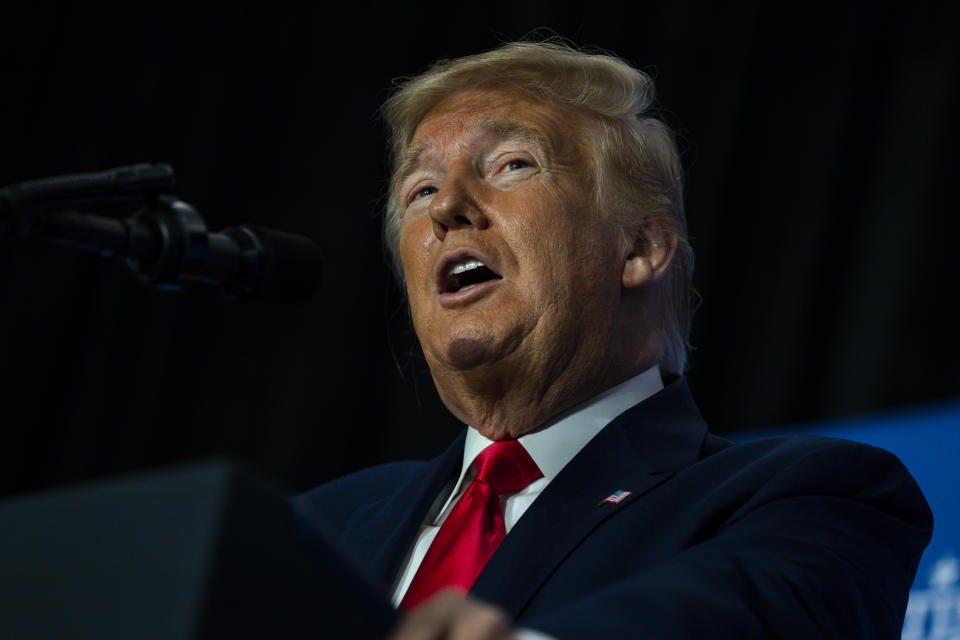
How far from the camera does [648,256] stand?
1964 mm

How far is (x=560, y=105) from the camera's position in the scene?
2.00 meters

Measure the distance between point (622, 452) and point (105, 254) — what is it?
0.80m

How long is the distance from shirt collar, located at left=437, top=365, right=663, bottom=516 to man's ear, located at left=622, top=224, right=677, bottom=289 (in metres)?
0.15

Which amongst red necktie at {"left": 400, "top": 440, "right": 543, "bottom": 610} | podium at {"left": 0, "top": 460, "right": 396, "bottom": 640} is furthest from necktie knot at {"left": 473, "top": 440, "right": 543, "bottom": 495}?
podium at {"left": 0, "top": 460, "right": 396, "bottom": 640}

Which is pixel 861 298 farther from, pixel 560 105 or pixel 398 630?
→ pixel 398 630

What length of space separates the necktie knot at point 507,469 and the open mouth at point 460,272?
0.28 meters

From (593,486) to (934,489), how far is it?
1.08 metres

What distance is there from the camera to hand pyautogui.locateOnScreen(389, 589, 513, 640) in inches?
22.0

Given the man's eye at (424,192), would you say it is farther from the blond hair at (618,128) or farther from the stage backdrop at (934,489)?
the stage backdrop at (934,489)

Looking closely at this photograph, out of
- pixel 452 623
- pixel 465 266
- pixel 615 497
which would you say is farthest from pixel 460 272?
pixel 452 623

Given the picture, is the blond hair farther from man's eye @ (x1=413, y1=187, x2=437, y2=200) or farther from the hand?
the hand

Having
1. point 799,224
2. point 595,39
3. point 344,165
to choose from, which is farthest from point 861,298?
point 344,165

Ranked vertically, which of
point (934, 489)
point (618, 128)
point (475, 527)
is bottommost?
point (934, 489)

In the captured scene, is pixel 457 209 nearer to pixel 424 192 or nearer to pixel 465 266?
pixel 465 266
